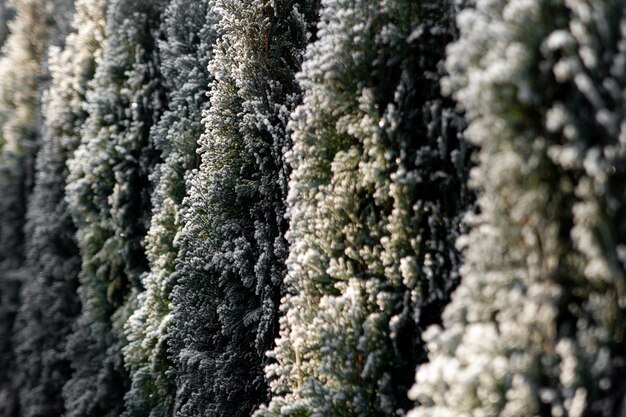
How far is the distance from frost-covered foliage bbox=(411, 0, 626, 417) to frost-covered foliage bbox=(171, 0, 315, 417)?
1646mm

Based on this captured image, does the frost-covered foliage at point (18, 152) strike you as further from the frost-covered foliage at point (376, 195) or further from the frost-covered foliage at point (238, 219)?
the frost-covered foliage at point (376, 195)

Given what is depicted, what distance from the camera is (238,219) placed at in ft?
12.1

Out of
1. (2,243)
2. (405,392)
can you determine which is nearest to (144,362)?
(405,392)

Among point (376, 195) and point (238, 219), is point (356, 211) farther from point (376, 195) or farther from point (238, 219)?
point (238, 219)

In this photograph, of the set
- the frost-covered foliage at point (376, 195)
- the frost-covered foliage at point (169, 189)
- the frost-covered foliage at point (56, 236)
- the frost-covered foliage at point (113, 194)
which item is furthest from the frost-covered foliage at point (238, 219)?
the frost-covered foliage at point (56, 236)

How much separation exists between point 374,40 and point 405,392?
128 centimetres

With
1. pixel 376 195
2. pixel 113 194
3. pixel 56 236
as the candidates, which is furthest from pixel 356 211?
pixel 56 236

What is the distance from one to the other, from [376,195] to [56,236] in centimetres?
481

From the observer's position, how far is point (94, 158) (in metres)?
5.27

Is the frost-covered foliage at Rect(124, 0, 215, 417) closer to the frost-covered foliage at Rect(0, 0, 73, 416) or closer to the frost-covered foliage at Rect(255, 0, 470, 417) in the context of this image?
the frost-covered foliage at Rect(255, 0, 470, 417)

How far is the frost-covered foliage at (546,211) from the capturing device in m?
1.53

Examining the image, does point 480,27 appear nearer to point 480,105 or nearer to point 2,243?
point 480,105

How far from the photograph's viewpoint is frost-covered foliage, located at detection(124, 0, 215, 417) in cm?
422

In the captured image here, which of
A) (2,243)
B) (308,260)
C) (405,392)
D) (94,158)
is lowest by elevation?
(405,392)
